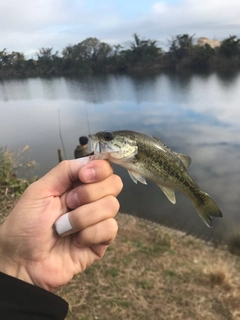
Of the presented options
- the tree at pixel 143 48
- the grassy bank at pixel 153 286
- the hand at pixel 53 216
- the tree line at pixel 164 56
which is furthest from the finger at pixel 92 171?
the tree at pixel 143 48

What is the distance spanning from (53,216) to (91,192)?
Result: 336 millimetres

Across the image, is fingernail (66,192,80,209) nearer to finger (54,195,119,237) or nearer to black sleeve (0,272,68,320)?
finger (54,195,119,237)

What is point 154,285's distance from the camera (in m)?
Answer: 5.12

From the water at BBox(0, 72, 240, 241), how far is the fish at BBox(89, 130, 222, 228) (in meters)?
4.29

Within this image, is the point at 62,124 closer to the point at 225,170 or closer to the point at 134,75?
the point at 225,170

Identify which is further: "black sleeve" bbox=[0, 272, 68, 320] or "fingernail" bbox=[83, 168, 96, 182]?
"fingernail" bbox=[83, 168, 96, 182]

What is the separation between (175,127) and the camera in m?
19.1

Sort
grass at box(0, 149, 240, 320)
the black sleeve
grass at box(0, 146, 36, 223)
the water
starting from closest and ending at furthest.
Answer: the black sleeve, grass at box(0, 149, 240, 320), grass at box(0, 146, 36, 223), the water

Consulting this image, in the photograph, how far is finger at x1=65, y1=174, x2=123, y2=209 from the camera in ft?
5.98

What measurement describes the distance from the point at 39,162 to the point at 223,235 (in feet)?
30.2

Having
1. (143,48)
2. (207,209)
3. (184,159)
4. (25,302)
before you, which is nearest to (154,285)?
(207,209)

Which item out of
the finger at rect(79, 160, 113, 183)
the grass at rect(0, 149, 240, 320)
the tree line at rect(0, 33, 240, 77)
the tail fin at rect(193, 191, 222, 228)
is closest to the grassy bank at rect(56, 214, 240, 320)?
the grass at rect(0, 149, 240, 320)

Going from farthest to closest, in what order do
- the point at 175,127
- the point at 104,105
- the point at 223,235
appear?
the point at 104,105
the point at 175,127
the point at 223,235

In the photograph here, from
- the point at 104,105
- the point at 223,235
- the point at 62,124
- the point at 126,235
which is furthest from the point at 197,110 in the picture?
the point at 126,235
